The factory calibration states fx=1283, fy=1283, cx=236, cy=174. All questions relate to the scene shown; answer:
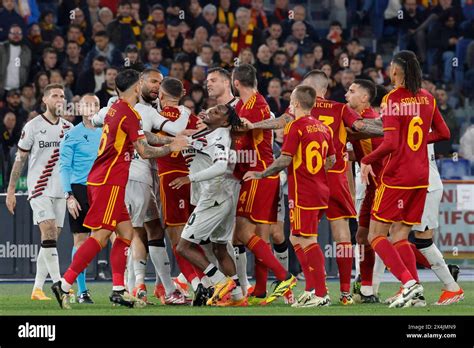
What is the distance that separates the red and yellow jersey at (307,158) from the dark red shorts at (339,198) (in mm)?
690

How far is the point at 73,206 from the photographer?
13.2 metres

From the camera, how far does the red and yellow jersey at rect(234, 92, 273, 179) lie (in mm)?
12711

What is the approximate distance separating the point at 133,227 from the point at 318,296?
220cm

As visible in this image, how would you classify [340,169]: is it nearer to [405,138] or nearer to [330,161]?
[330,161]

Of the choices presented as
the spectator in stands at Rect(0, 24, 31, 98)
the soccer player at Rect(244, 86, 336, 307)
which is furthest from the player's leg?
the spectator in stands at Rect(0, 24, 31, 98)

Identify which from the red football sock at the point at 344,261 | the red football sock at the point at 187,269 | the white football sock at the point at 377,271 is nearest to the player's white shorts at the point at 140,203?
the red football sock at the point at 187,269

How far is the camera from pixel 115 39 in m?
21.8

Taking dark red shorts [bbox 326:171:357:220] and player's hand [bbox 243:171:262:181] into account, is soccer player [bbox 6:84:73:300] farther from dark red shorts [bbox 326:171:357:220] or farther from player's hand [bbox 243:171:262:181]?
dark red shorts [bbox 326:171:357:220]

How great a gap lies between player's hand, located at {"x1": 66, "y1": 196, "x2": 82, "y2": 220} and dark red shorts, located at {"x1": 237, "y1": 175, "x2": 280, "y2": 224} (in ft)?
5.71

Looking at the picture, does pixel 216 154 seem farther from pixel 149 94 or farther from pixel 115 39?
pixel 115 39

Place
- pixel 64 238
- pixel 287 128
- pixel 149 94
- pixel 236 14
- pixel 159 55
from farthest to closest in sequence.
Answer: pixel 236 14, pixel 159 55, pixel 64 238, pixel 149 94, pixel 287 128

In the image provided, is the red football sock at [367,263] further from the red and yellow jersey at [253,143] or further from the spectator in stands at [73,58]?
the spectator in stands at [73,58]

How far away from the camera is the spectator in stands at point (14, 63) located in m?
21.0

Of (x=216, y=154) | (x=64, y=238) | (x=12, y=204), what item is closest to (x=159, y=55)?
(x=64, y=238)
